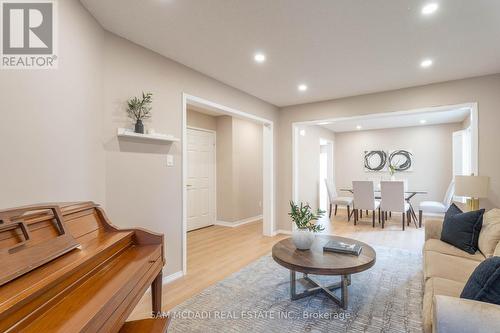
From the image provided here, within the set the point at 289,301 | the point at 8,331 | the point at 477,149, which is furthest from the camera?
the point at 477,149

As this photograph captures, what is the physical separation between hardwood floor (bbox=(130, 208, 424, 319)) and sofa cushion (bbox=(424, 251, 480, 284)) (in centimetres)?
188

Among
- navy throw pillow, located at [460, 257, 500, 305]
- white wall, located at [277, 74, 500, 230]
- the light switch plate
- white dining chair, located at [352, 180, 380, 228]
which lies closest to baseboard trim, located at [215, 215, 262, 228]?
white wall, located at [277, 74, 500, 230]

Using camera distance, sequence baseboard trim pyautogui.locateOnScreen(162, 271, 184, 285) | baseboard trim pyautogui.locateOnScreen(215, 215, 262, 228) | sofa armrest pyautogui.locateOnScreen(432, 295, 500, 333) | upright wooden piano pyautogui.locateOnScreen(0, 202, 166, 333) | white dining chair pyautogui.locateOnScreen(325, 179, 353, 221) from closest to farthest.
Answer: upright wooden piano pyautogui.locateOnScreen(0, 202, 166, 333), sofa armrest pyautogui.locateOnScreen(432, 295, 500, 333), baseboard trim pyautogui.locateOnScreen(162, 271, 184, 285), baseboard trim pyautogui.locateOnScreen(215, 215, 262, 228), white dining chair pyautogui.locateOnScreen(325, 179, 353, 221)

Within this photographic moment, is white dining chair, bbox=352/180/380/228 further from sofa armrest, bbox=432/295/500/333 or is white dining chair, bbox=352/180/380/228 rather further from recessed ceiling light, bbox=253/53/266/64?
sofa armrest, bbox=432/295/500/333

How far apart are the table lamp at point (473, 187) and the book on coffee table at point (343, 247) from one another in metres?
1.68

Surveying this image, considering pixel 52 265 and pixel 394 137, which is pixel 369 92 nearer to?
pixel 394 137

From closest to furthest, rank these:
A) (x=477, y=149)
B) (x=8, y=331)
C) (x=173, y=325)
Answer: (x=8, y=331)
(x=173, y=325)
(x=477, y=149)

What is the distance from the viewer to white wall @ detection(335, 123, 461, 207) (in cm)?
661

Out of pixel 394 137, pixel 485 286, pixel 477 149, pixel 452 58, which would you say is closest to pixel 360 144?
pixel 394 137

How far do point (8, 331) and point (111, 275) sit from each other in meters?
0.53

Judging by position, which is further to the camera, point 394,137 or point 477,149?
point 394,137

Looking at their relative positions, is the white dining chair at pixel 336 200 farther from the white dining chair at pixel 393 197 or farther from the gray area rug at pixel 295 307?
the gray area rug at pixel 295 307

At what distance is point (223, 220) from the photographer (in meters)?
5.82

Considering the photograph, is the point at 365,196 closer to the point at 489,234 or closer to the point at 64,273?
the point at 489,234
